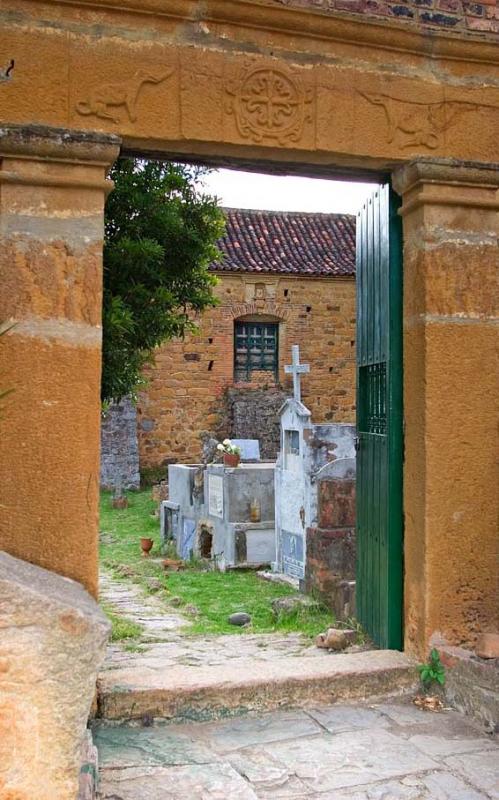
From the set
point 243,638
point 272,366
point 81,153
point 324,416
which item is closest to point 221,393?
point 272,366

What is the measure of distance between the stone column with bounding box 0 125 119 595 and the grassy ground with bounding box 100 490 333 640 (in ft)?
11.0

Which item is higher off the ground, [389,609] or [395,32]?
[395,32]

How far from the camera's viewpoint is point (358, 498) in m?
5.04

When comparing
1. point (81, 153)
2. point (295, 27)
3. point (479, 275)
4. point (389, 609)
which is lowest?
point (389, 609)

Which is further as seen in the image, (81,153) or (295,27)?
(295,27)

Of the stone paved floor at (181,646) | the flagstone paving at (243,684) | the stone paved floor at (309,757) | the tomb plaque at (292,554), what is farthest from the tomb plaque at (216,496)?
the stone paved floor at (309,757)

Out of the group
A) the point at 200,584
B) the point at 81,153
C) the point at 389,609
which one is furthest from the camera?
the point at 200,584

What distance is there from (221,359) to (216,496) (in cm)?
982

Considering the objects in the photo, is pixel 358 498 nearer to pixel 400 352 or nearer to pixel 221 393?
pixel 400 352

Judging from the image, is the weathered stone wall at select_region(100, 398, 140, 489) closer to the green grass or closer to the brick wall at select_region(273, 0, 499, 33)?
the green grass

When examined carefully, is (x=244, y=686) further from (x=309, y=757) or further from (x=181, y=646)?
(x=181, y=646)

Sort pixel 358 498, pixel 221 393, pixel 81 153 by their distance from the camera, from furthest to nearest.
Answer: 1. pixel 221 393
2. pixel 358 498
3. pixel 81 153

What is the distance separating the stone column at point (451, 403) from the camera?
13.5ft

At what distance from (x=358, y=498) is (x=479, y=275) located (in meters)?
1.61
